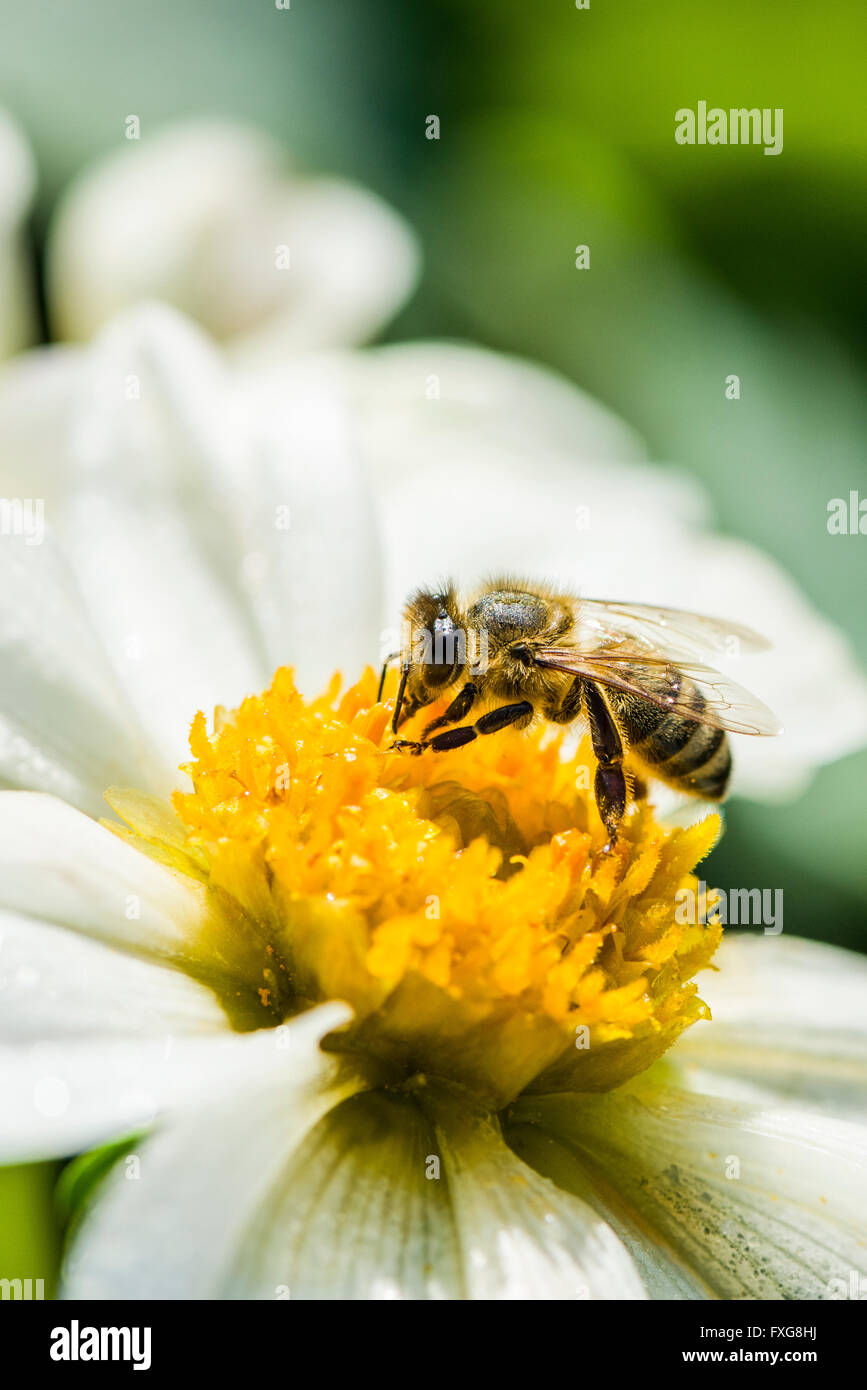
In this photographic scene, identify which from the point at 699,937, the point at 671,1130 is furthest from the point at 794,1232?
the point at 699,937

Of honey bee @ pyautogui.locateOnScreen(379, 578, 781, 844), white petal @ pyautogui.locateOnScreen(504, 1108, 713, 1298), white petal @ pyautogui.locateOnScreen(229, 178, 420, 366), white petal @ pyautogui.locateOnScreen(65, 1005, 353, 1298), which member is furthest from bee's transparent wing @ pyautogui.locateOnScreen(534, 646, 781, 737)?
white petal @ pyautogui.locateOnScreen(229, 178, 420, 366)

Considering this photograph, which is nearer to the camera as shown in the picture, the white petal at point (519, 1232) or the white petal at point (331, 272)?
the white petal at point (519, 1232)

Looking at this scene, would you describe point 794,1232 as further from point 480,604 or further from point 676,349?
point 676,349

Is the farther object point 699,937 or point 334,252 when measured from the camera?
point 334,252

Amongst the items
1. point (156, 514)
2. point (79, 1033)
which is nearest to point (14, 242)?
point (156, 514)

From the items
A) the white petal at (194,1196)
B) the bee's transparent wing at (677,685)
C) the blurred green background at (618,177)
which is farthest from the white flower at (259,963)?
the bee's transparent wing at (677,685)

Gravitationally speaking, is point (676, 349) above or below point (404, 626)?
above

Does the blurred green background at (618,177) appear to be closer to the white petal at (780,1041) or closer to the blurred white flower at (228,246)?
the blurred white flower at (228,246)
